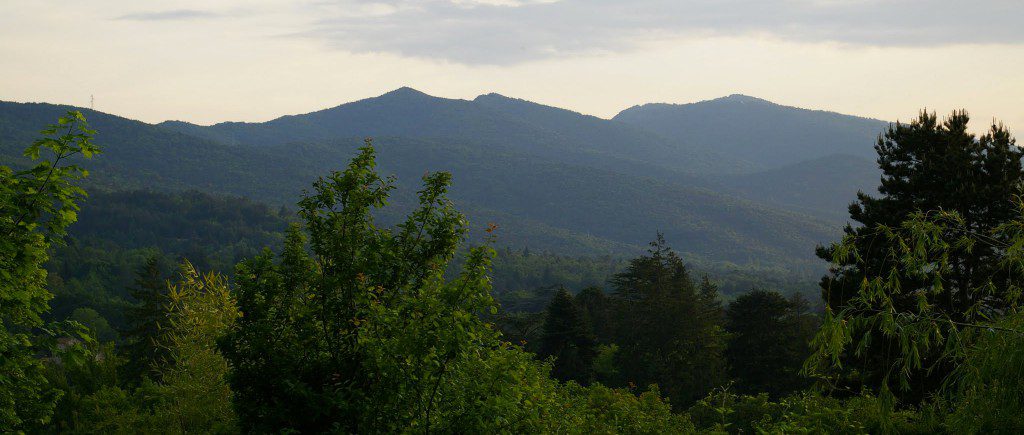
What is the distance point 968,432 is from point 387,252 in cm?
631

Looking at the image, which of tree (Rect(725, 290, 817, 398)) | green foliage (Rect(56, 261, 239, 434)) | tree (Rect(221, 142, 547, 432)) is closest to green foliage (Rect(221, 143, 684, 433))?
tree (Rect(221, 142, 547, 432))

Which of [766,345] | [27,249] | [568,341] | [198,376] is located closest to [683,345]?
[766,345]

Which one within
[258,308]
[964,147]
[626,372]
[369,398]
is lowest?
[626,372]

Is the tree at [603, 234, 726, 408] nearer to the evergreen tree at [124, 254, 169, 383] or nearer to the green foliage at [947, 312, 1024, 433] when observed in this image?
the evergreen tree at [124, 254, 169, 383]

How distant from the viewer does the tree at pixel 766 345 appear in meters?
36.8

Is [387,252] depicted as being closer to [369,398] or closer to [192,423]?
[369,398]

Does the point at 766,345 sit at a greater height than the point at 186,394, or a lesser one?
lesser

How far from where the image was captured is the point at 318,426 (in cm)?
945

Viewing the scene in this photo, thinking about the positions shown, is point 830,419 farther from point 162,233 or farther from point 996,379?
point 162,233

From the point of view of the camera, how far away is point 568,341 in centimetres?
4022

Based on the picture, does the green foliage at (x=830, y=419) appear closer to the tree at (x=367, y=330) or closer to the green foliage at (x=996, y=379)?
the green foliage at (x=996, y=379)

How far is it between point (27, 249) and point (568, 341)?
32864mm

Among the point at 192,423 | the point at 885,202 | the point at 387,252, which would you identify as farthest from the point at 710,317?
the point at 387,252

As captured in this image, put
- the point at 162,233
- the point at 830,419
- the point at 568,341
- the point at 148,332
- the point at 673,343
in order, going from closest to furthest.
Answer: the point at 830,419
the point at 148,332
the point at 673,343
the point at 568,341
the point at 162,233
